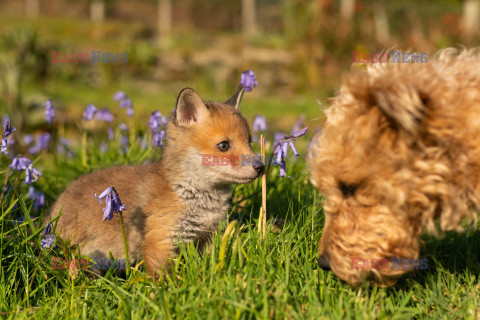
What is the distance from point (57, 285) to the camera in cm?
371

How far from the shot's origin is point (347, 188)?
10.1 feet

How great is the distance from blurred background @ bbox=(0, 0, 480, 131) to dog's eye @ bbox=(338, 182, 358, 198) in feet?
26.9

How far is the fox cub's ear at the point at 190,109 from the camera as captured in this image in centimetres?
381

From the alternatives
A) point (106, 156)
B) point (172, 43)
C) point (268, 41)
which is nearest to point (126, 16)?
point (172, 43)

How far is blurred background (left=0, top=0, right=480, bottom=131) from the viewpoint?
14.6m

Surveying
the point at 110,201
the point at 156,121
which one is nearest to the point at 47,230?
the point at 110,201

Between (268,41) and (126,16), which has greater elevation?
(126,16)

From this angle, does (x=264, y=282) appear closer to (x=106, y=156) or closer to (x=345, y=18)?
(x=106, y=156)

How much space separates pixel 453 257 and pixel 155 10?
2212cm

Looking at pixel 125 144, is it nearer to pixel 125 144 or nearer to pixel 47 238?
pixel 125 144

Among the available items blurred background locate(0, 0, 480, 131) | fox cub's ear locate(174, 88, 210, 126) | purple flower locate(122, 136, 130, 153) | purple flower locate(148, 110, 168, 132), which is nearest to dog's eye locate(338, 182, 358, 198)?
fox cub's ear locate(174, 88, 210, 126)

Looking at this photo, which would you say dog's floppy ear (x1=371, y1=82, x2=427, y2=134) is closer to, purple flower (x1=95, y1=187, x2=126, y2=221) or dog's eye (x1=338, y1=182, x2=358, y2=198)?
dog's eye (x1=338, y1=182, x2=358, y2=198)

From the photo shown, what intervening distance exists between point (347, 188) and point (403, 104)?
0.73 meters

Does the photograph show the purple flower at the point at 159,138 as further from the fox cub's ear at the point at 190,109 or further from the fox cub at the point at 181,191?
the fox cub's ear at the point at 190,109
